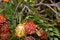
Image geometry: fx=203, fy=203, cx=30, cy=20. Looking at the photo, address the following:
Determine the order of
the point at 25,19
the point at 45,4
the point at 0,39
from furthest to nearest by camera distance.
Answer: the point at 45,4 < the point at 25,19 < the point at 0,39

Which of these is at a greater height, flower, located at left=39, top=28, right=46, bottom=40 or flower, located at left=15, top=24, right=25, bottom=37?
flower, located at left=15, top=24, right=25, bottom=37

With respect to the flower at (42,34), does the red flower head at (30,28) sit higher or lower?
higher

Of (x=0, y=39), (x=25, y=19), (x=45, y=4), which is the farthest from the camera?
(x=45, y=4)

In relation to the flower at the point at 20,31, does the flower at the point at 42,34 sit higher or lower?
lower

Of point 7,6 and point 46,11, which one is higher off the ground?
point 7,6

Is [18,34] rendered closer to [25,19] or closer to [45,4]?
[25,19]

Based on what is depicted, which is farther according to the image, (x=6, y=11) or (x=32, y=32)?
(x=6, y=11)

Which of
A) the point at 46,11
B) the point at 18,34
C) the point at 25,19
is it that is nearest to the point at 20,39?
the point at 18,34

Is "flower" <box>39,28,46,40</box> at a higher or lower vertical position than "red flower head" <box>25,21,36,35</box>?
lower

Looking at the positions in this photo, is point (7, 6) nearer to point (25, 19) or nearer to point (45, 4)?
point (25, 19)
